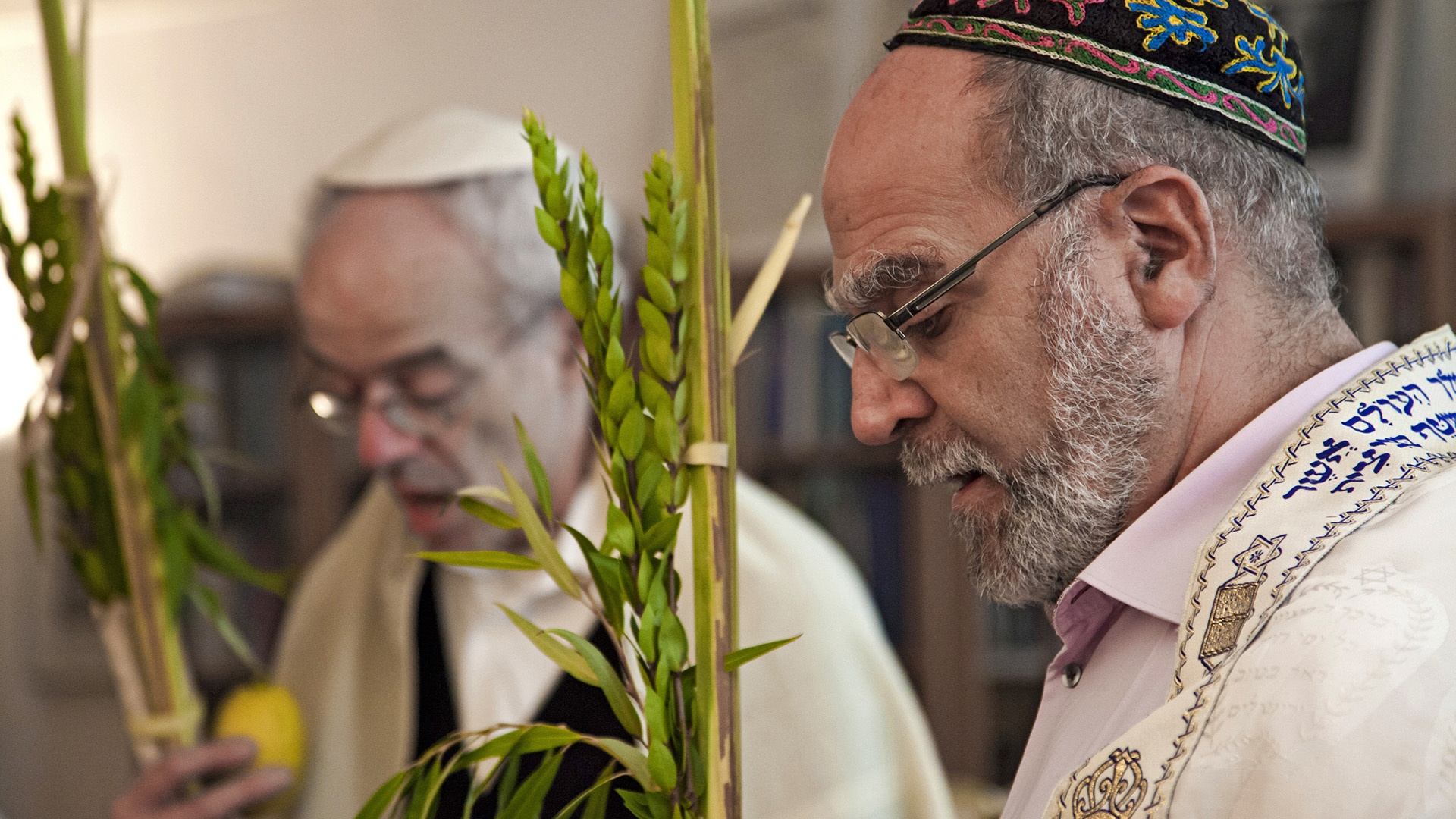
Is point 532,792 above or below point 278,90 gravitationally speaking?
below

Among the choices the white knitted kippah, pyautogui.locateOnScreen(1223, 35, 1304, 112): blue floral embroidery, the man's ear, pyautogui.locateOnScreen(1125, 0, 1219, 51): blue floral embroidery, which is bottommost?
the man's ear

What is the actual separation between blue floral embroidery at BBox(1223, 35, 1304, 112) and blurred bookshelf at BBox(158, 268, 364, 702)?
222cm

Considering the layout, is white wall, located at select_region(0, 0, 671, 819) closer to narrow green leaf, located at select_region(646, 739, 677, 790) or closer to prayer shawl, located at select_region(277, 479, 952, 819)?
prayer shawl, located at select_region(277, 479, 952, 819)

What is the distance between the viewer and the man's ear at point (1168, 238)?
0.74m

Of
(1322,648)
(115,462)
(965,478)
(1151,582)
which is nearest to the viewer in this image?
(1322,648)

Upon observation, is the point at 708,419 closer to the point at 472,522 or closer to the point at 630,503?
the point at 630,503

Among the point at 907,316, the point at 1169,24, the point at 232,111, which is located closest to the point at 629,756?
the point at 907,316

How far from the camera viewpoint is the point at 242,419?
278 centimetres

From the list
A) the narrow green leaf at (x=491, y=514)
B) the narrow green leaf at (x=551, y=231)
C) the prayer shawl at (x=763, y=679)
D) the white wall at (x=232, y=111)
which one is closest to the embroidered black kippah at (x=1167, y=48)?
the narrow green leaf at (x=551, y=231)

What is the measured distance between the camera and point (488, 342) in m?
1.47

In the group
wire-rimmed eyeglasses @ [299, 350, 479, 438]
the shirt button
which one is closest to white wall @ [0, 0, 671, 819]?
wire-rimmed eyeglasses @ [299, 350, 479, 438]

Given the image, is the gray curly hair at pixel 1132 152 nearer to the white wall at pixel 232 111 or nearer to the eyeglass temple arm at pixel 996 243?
the eyeglass temple arm at pixel 996 243

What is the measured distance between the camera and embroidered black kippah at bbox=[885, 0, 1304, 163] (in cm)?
76

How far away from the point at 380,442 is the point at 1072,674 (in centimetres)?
93
